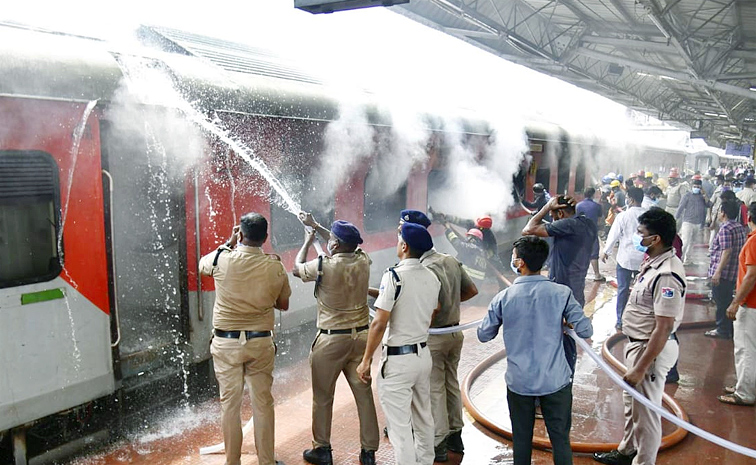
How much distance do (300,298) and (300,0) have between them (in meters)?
3.24

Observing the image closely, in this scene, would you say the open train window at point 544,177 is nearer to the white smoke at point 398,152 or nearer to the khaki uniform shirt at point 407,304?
the white smoke at point 398,152

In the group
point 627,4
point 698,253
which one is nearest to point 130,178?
point 627,4

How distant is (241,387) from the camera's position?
3691 mm

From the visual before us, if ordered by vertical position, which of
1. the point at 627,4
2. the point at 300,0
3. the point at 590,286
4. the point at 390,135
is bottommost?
the point at 590,286

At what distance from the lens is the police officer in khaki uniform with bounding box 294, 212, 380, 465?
12.6 feet

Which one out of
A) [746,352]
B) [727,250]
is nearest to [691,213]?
[727,250]

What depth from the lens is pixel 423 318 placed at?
347 cm

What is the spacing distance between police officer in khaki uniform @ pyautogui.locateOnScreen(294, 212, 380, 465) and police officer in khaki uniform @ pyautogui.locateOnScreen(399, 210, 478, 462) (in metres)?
0.43

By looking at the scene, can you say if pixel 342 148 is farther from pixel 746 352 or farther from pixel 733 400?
pixel 733 400

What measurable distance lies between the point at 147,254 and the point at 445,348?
2.80 meters

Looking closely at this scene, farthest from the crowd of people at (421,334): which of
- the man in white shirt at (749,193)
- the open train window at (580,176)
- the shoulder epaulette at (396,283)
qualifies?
the open train window at (580,176)

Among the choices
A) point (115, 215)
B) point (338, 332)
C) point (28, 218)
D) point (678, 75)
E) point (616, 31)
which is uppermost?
point (616, 31)

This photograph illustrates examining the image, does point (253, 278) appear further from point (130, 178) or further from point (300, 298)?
point (300, 298)

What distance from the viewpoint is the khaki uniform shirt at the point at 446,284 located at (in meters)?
3.91
